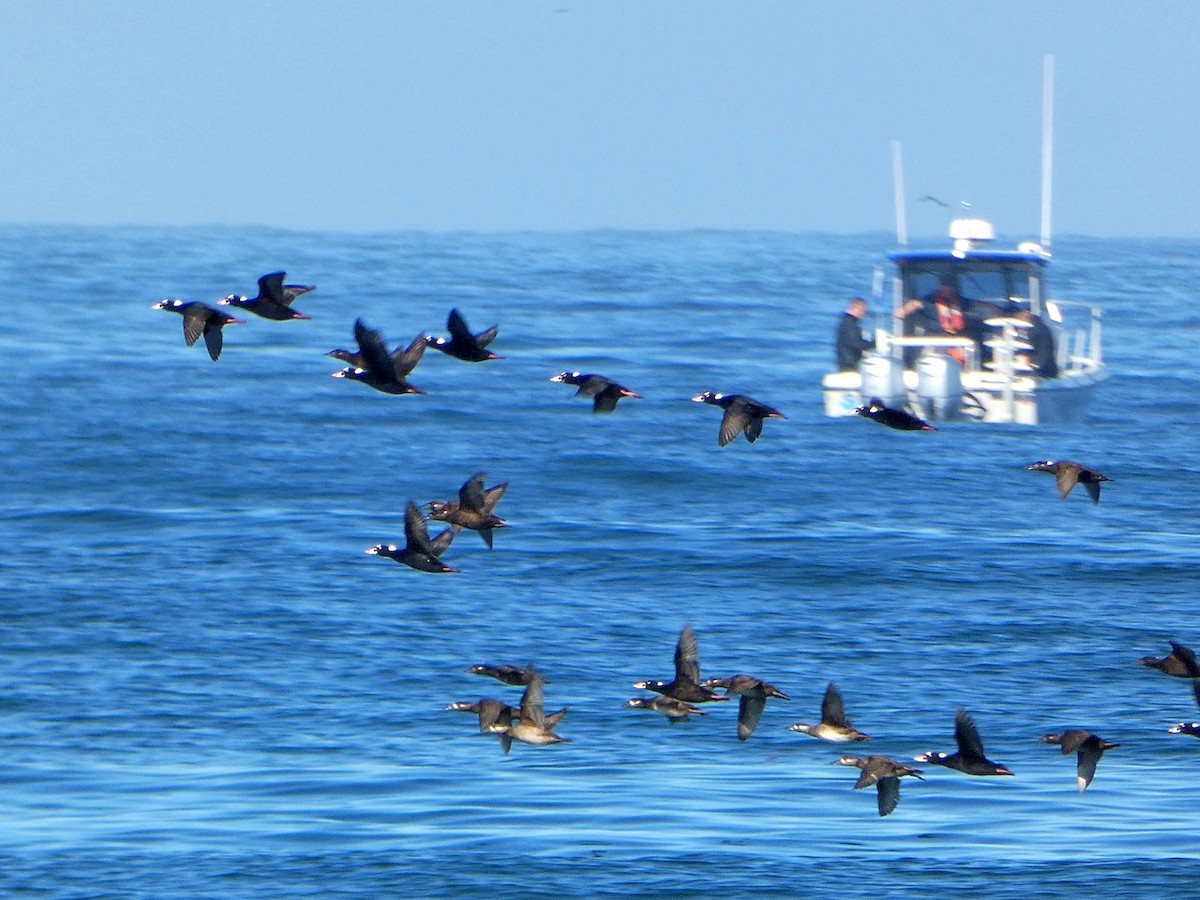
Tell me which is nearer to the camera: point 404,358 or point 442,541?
point 404,358

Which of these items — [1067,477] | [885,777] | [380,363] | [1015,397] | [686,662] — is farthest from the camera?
[1015,397]

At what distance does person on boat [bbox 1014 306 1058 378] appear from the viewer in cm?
3459

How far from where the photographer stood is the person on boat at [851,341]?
3512 cm

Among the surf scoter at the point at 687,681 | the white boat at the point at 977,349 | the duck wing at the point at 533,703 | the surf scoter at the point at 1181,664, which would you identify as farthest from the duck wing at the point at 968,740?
the white boat at the point at 977,349

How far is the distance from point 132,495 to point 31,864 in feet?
62.1

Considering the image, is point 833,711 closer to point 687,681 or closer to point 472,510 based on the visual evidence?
point 687,681

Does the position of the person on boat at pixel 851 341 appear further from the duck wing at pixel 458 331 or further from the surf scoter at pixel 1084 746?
the duck wing at pixel 458 331

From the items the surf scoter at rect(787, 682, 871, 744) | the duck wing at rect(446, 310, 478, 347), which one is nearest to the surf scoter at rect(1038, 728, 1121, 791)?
the surf scoter at rect(787, 682, 871, 744)

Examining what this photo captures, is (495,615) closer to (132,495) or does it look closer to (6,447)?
(132,495)

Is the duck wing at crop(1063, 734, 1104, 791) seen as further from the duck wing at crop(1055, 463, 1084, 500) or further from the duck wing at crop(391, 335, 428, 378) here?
the duck wing at crop(391, 335, 428, 378)

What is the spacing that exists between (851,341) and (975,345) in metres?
2.12

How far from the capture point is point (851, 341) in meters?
35.6

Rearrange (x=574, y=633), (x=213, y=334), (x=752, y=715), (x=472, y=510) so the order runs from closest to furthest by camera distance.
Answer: (x=213, y=334), (x=472, y=510), (x=752, y=715), (x=574, y=633)

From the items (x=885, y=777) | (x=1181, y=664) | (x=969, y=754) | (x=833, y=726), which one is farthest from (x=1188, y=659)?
(x=833, y=726)
